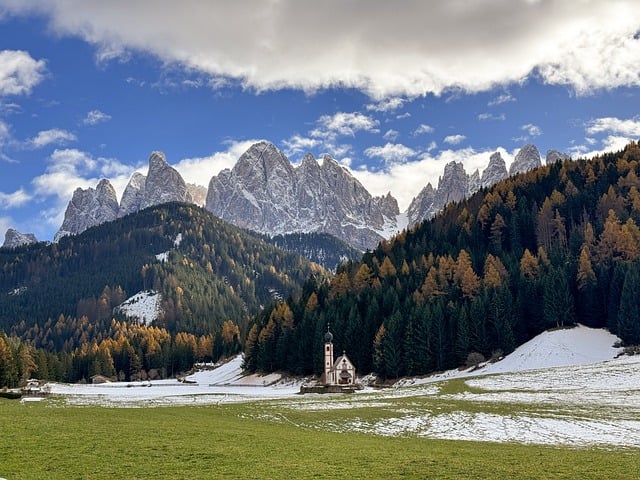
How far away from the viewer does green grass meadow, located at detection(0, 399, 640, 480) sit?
19.0 meters

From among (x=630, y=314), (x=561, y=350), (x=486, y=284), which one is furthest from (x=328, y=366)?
(x=630, y=314)

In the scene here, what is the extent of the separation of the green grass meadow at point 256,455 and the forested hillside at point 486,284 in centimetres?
6562

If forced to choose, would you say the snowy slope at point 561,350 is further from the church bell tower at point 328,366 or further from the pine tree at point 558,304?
the church bell tower at point 328,366

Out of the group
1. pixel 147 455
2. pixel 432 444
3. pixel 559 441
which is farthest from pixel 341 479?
pixel 559 441

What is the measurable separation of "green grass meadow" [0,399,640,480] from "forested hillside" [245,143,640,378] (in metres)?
65.6

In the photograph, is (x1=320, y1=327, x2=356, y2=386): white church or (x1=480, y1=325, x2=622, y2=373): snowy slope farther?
(x1=320, y1=327, x2=356, y2=386): white church

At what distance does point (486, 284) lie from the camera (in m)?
102

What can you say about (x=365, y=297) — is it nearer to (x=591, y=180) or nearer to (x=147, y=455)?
(x=591, y=180)

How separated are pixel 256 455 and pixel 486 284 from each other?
85.4m

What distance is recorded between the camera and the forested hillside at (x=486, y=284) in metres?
92.2

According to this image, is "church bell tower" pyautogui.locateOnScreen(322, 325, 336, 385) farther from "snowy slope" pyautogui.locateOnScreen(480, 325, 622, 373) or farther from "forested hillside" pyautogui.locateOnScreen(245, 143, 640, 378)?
"snowy slope" pyautogui.locateOnScreen(480, 325, 622, 373)

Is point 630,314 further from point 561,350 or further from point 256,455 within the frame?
point 256,455

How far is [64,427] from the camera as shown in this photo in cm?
2828

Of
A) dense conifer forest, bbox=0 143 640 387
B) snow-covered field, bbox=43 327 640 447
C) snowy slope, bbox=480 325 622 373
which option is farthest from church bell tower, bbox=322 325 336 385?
snowy slope, bbox=480 325 622 373
